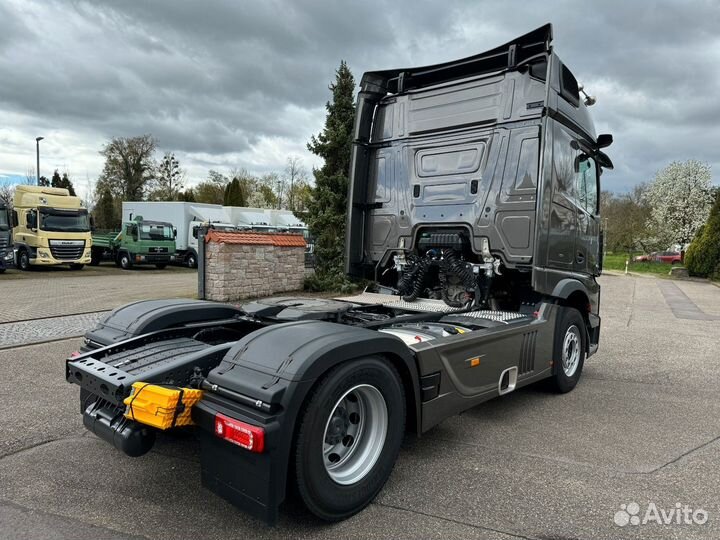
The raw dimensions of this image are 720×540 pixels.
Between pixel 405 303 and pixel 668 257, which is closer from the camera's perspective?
pixel 405 303

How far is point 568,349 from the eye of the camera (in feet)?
17.6

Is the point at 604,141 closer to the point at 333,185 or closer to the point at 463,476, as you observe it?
the point at 463,476

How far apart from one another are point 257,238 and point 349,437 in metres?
9.56

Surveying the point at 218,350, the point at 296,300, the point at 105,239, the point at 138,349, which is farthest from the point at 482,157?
the point at 105,239

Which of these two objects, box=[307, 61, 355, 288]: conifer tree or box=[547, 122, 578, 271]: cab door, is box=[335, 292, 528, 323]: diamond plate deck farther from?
box=[307, 61, 355, 288]: conifer tree

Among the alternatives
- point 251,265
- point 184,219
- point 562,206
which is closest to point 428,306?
point 562,206

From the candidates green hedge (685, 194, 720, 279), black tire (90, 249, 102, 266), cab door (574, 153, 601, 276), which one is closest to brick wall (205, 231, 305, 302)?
cab door (574, 153, 601, 276)

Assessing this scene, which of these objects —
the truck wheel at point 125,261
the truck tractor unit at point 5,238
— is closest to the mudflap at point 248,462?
the truck tractor unit at point 5,238

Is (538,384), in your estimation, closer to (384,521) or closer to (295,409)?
(384,521)

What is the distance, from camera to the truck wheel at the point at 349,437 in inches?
98.4

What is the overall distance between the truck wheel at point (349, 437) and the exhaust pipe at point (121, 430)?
867 millimetres

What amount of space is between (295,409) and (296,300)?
2.14 metres

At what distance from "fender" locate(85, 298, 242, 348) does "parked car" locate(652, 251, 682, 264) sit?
4669 cm

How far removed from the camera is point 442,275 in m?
5.20
